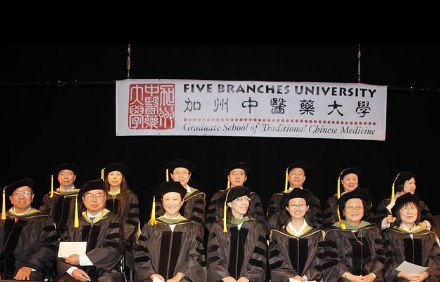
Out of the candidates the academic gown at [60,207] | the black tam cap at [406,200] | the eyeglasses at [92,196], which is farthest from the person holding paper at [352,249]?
the academic gown at [60,207]

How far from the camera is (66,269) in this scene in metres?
4.93

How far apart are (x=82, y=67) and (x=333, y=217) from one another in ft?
12.6

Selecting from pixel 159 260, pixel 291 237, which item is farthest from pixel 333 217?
pixel 159 260

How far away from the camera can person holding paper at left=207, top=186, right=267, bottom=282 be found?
4945 millimetres

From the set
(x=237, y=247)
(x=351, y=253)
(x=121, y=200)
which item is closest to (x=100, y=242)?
(x=121, y=200)

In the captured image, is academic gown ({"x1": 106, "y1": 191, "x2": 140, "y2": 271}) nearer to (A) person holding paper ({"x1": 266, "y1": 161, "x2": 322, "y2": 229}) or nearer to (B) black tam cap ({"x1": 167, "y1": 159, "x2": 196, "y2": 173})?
(B) black tam cap ({"x1": 167, "y1": 159, "x2": 196, "y2": 173})

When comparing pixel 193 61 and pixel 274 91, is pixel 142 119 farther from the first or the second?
pixel 274 91

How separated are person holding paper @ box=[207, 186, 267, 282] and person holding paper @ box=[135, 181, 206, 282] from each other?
13 cm

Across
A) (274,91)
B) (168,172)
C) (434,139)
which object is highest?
(274,91)

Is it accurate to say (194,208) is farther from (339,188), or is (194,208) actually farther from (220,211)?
(339,188)

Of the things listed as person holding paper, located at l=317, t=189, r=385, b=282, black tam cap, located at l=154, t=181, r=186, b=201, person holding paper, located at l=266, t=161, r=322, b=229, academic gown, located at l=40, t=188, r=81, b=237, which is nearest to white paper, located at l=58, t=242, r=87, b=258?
black tam cap, located at l=154, t=181, r=186, b=201

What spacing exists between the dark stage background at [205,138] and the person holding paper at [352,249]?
2.29m

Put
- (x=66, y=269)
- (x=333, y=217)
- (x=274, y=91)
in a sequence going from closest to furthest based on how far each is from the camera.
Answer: (x=66, y=269) → (x=333, y=217) → (x=274, y=91)

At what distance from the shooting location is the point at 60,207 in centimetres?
646
